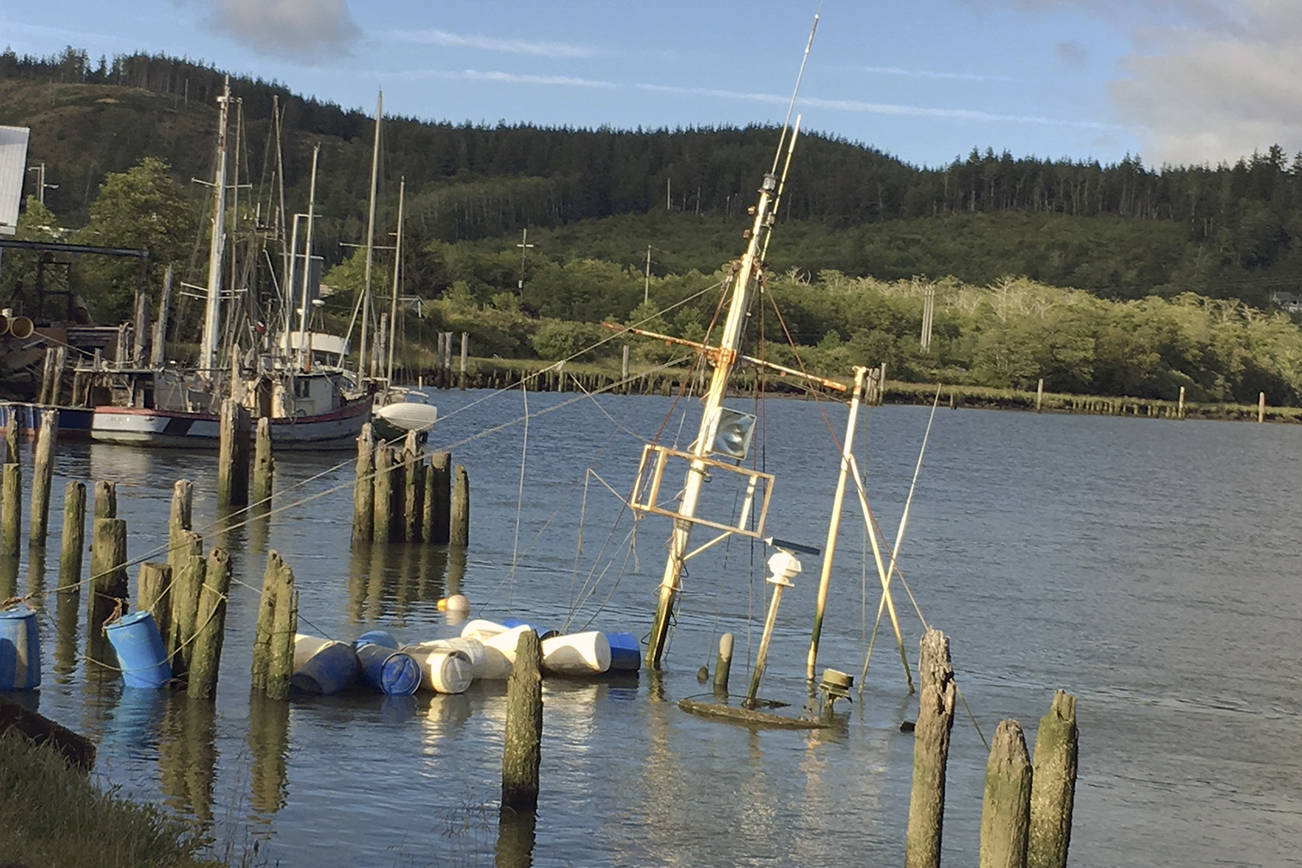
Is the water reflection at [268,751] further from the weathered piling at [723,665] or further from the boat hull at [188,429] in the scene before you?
the boat hull at [188,429]

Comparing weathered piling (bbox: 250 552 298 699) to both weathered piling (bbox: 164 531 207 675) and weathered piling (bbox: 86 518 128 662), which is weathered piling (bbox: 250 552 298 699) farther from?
weathered piling (bbox: 86 518 128 662)

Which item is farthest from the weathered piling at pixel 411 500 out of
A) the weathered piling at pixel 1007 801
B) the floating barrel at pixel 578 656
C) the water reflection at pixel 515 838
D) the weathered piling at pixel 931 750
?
the weathered piling at pixel 1007 801

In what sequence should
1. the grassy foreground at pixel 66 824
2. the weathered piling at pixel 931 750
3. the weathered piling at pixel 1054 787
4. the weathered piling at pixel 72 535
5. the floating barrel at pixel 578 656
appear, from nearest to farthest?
the grassy foreground at pixel 66 824, the weathered piling at pixel 1054 787, the weathered piling at pixel 931 750, the floating barrel at pixel 578 656, the weathered piling at pixel 72 535

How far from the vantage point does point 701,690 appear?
79.5ft

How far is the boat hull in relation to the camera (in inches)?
2207

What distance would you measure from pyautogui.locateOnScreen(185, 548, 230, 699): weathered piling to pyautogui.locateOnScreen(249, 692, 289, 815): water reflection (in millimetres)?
657

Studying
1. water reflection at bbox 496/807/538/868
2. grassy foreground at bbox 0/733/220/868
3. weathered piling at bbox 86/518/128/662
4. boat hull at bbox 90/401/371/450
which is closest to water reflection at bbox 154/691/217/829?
grassy foreground at bbox 0/733/220/868

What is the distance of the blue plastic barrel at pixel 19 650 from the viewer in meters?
20.0

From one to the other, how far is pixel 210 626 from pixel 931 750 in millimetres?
9269

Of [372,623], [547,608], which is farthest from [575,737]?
[547,608]

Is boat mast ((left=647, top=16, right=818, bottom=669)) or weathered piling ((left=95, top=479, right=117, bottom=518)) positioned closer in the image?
boat mast ((left=647, top=16, right=818, bottom=669))

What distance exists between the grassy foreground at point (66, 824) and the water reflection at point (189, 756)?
2.55 metres

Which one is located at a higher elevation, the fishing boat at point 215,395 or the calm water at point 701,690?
the fishing boat at point 215,395

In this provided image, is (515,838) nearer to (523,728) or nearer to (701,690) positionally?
(523,728)
